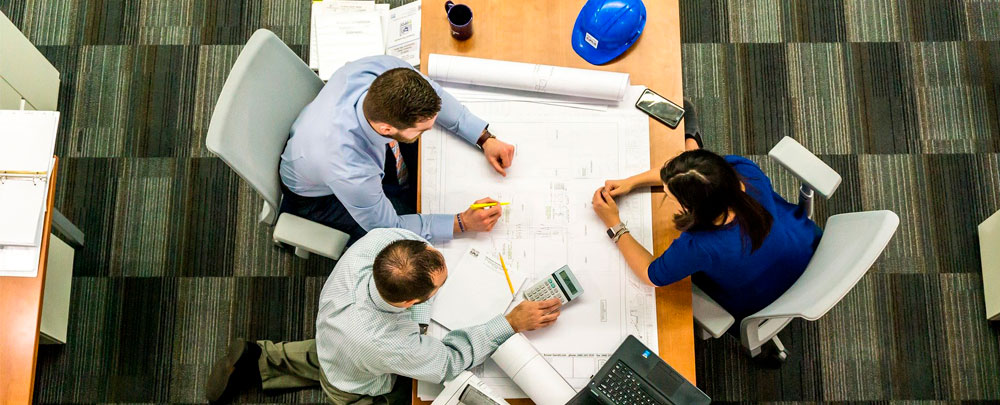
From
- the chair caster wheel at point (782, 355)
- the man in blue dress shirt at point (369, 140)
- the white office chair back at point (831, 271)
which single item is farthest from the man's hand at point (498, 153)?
the chair caster wheel at point (782, 355)

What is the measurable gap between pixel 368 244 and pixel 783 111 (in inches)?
72.5

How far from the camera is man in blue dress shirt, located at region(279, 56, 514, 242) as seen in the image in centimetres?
161

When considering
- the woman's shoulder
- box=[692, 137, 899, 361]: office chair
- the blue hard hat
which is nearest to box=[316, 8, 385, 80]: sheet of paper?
the blue hard hat

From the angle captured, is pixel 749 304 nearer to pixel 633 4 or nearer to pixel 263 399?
pixel 633 4

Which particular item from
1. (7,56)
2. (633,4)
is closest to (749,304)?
(633,4)

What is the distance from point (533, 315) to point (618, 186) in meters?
0.39

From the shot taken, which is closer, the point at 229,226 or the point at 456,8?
the point at 456,8

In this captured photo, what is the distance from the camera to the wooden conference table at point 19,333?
1.72 metres

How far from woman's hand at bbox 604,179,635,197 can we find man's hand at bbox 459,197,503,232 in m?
0.28

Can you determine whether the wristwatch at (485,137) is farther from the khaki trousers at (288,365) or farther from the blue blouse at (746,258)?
the khaki trousers at (288,365)

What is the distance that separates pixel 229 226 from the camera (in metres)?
2.57

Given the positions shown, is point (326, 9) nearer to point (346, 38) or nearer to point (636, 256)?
point (346, 38)

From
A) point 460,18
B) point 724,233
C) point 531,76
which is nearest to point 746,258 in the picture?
point 724,233

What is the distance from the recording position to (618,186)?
1.70 meters
